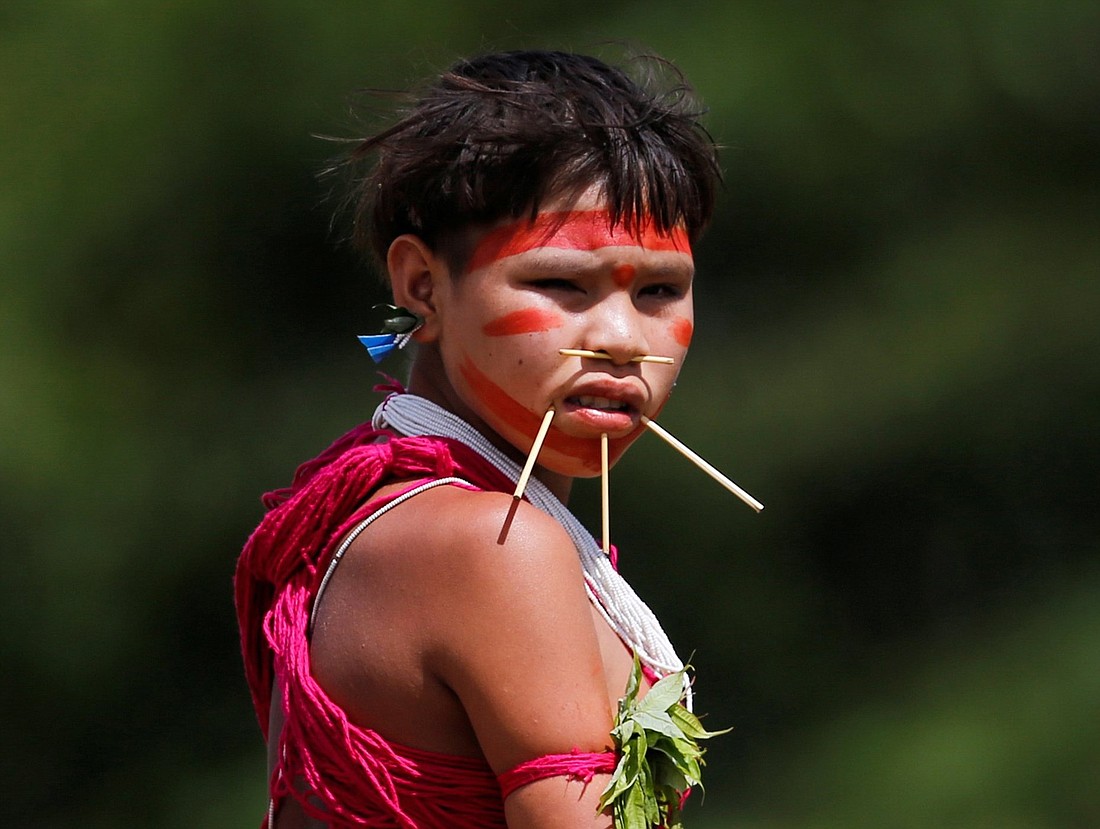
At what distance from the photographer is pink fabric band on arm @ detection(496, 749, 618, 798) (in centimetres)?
146

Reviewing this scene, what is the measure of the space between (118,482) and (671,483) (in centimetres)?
132

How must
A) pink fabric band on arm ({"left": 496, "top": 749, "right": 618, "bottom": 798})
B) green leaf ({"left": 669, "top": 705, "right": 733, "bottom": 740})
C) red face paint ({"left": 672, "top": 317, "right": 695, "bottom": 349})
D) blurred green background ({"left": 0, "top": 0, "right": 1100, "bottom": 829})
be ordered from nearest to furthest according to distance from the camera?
pink fabric band on arm ({"left": 496, "top": 749, "right": 618, "bottom": 798}) < green leaf ({"left": 669, "top": 705, "right": 733, "bottom": 740}) < red face paint ({"left": 672, "top": 317, "right": 695, "bottom": 349}) < blurred green background ({"left": 0, "top": 0, "right": 1100, "bottom": 829})

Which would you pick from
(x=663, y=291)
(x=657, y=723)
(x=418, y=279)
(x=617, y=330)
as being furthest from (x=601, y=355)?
(x=657, y=723)

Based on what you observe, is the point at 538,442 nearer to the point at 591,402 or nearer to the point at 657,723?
the point at 591,402

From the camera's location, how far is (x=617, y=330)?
1595mm

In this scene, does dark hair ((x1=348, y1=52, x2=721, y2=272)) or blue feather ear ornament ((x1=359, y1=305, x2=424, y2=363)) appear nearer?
dark hair ((x1=348, y1=52, x2=721, y2=272))

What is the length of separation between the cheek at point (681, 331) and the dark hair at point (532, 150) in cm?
10

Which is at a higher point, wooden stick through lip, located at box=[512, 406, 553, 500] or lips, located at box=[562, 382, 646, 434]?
lips, located at box=[562, 382, 646, 434]

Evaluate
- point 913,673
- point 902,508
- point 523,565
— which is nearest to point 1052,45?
point 902,508

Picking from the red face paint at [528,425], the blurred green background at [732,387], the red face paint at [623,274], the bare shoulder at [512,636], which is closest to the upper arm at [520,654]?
the bare shoulder at [512,636]

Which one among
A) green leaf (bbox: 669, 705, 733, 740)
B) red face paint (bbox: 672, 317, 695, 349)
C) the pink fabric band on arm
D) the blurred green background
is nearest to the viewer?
the pink fabric band on arm

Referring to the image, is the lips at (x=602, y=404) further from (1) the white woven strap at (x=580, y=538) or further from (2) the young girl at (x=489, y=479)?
(1) the white woven strap at (x=580, y=538)

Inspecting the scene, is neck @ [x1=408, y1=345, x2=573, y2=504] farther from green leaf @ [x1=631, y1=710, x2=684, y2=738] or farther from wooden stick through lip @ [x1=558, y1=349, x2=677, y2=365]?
green leaf @ [x1=631, y1=710, x2=684, y2=738]

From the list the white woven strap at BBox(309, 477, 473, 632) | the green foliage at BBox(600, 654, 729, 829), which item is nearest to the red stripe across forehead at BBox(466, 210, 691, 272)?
the white woven strap at BBox(309, 477, 473, 632)
